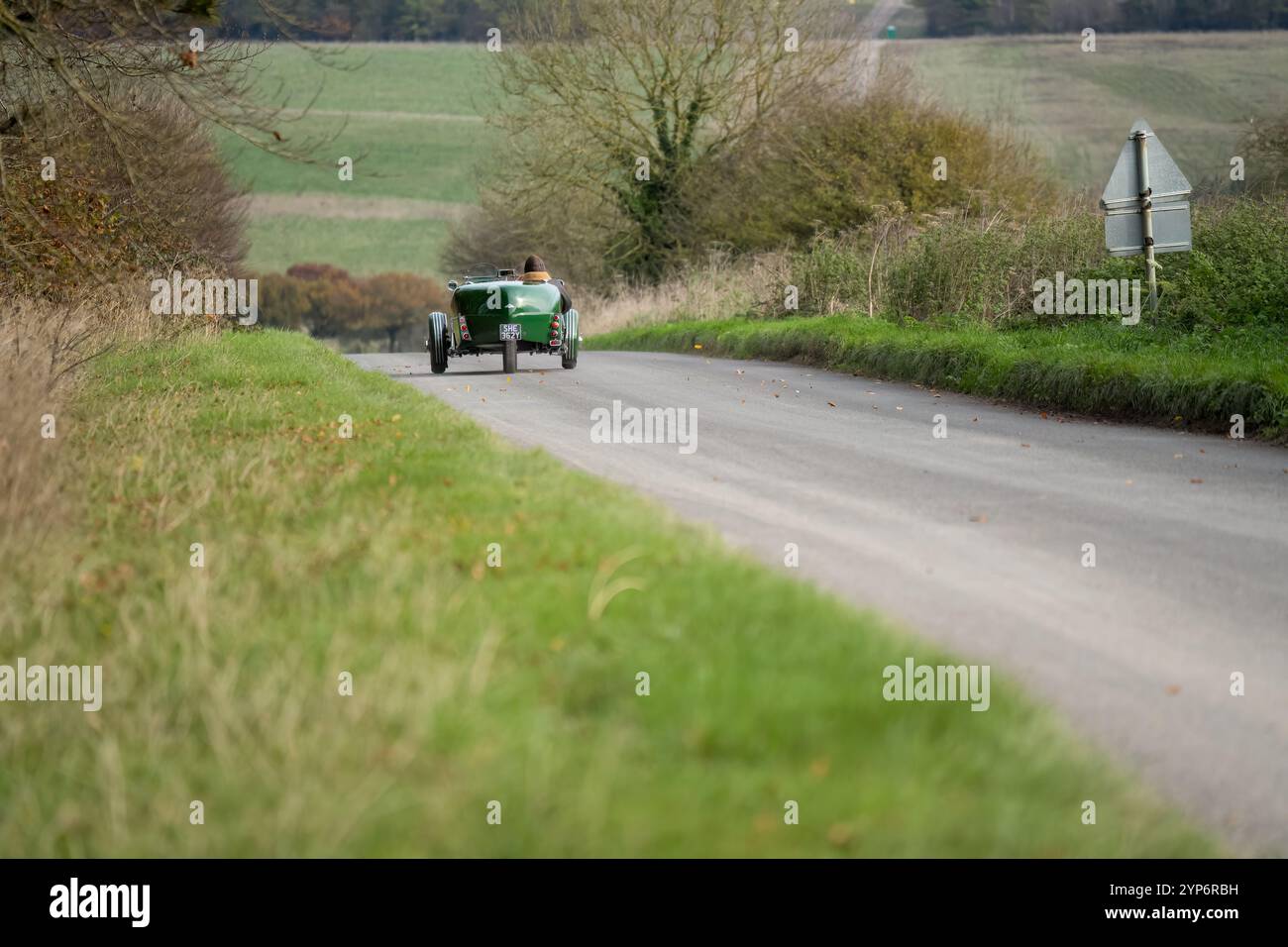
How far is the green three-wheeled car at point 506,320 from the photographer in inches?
839

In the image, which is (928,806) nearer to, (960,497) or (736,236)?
(960,497)

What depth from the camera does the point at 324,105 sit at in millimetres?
98875

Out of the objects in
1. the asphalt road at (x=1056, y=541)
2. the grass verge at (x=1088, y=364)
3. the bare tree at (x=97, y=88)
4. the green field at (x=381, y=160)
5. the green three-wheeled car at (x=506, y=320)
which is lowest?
the asphalt road at (x=1056, y=541)

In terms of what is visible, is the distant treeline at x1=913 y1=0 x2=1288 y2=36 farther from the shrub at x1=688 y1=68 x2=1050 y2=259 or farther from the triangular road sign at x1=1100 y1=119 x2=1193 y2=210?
the triangular road sign at x1=1100 y1=119 x2=1193 y2=210

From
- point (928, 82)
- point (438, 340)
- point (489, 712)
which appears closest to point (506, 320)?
point (438, 340)

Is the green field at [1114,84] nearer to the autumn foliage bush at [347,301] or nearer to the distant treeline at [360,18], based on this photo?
the distant treeline at [360,18]

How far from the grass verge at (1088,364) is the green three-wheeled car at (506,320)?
3789 mm

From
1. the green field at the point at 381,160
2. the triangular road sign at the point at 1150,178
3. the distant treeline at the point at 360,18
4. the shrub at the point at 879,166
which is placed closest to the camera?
the distant treeline at the point at 360,18

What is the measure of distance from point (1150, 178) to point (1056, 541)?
32.0 ft

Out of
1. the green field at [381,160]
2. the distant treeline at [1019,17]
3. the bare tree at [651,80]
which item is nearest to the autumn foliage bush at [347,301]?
the green field at [381,160]

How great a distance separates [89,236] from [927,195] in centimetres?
1747

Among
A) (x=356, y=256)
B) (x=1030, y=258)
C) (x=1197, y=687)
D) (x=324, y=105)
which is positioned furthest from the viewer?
(x=324, y=105)

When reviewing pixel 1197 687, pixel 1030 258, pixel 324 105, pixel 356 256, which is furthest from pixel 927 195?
pixel 324 105

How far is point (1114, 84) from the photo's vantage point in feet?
248
